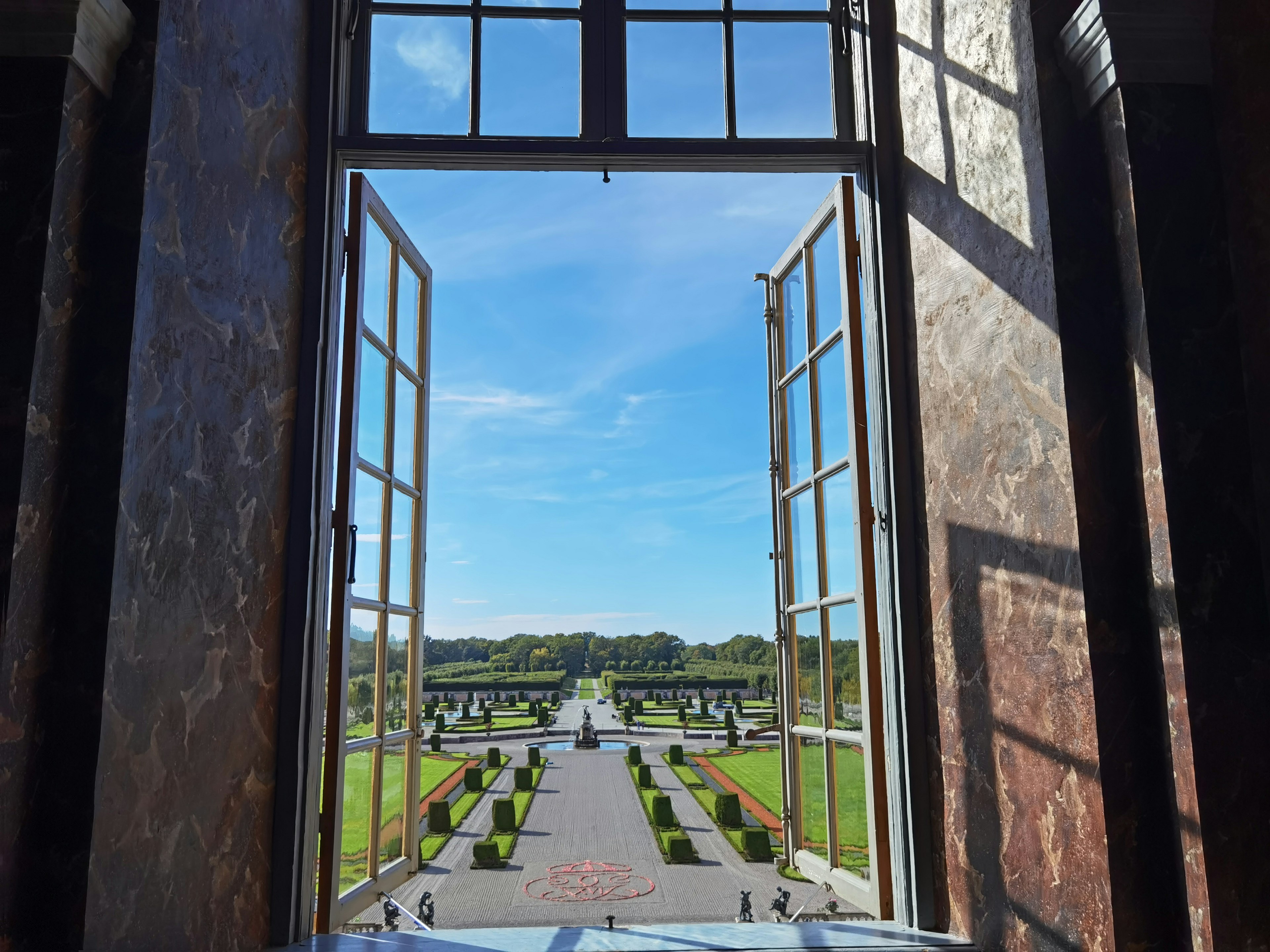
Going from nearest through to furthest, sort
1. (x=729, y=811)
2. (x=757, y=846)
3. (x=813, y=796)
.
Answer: (x=813, y=796) → (x=757, y=846) → (x=729, y=811)

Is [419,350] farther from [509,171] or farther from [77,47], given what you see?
[77,47]

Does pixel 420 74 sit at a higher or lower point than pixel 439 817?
higher

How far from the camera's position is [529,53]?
102 inches

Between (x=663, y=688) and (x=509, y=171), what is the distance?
50.0 metres

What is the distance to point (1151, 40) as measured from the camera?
5.43ft

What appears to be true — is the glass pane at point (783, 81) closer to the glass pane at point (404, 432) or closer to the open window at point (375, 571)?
the open window at point (375, 571)

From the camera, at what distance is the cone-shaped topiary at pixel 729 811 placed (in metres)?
17.7

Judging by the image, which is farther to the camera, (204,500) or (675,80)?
(675,80)

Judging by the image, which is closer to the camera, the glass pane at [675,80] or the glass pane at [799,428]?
the glass pane at [675,80]

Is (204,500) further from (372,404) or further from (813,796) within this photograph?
(813,796)

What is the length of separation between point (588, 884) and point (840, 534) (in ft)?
45.4

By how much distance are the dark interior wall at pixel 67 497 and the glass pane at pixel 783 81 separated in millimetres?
1604

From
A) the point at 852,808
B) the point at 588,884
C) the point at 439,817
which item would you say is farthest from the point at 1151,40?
the point at 439,817

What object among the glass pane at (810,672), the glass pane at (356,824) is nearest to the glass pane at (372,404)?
the glass pane at (356,824)
